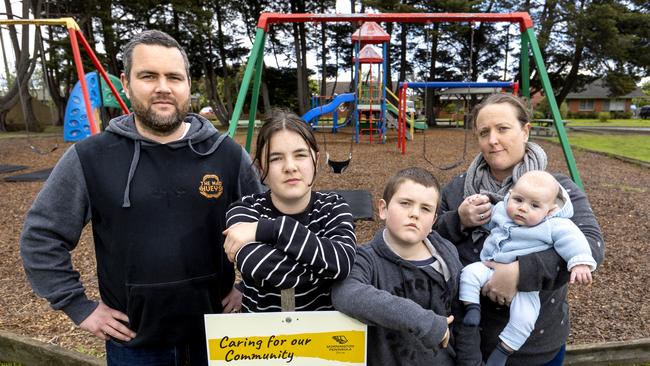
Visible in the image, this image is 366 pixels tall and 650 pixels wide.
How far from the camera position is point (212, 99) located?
28984 millimetres

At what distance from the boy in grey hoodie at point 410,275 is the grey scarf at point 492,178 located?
1.12 feet

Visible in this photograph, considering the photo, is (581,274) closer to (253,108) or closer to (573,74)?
(253,108)

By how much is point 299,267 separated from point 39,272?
100 cm

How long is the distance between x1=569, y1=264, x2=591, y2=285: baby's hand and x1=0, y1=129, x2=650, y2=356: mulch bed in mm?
1840

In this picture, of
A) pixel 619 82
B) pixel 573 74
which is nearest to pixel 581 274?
pixel 619 82

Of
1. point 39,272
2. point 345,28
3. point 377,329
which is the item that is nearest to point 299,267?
point 377,329

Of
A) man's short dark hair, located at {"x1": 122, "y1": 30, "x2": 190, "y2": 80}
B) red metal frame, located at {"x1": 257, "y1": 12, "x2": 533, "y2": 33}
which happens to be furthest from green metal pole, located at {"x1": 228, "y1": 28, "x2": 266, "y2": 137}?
man's short dark hair, located at {"x1": 122, "y1": 30, "x2": 190, "y2": 80}

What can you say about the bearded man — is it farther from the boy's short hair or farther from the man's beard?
the boy's short hair

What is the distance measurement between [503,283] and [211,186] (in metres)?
1.19

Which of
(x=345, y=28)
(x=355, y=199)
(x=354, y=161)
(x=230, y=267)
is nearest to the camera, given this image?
(x=230, y=267)

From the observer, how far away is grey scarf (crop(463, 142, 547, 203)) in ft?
5.58

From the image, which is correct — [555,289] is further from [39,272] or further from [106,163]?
[39,272]

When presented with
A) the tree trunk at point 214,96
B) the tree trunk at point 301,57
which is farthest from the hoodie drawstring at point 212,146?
the tree trunk at point 214,96

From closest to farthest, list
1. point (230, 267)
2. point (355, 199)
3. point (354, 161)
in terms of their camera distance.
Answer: point (230, 267) → point (355, 199) → point (354, 161)
